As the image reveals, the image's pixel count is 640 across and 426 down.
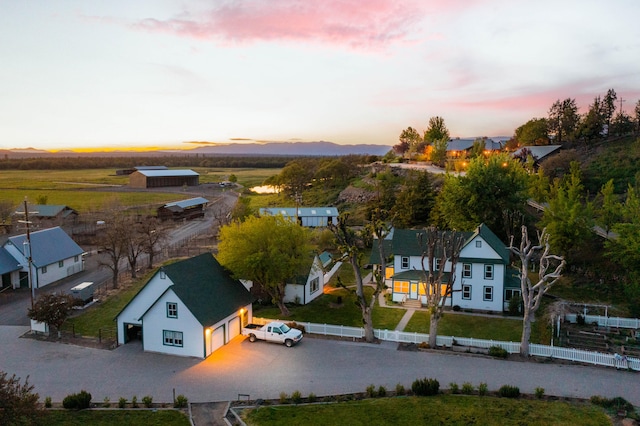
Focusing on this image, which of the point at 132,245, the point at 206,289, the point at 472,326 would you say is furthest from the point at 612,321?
the point at 132,245

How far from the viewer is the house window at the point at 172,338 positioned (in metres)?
27.3

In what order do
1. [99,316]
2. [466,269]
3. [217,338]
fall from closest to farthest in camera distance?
[217,338], [99,316], [466,269]

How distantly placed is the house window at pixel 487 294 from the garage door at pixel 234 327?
66.6 feet

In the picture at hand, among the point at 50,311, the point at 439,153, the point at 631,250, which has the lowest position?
the point at 50,311

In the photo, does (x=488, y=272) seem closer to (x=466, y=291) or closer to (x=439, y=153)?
(x=466, y=291)

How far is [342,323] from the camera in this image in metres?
33.5

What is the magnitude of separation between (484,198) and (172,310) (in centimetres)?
3932

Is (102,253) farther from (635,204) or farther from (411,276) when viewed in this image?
(635,204)

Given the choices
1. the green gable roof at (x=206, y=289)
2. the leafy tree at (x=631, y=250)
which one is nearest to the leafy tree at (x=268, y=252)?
the green gable roof at (x=206, y=289)

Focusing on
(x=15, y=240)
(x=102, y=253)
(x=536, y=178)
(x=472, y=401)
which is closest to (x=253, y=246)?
(x=472, y=401)

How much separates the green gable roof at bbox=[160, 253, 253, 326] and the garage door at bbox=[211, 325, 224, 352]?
776mm

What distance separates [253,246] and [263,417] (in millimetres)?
15462

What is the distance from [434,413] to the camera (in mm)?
19906

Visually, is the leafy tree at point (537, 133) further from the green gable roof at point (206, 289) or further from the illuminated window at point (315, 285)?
the green gable roof at point (206, 289)
